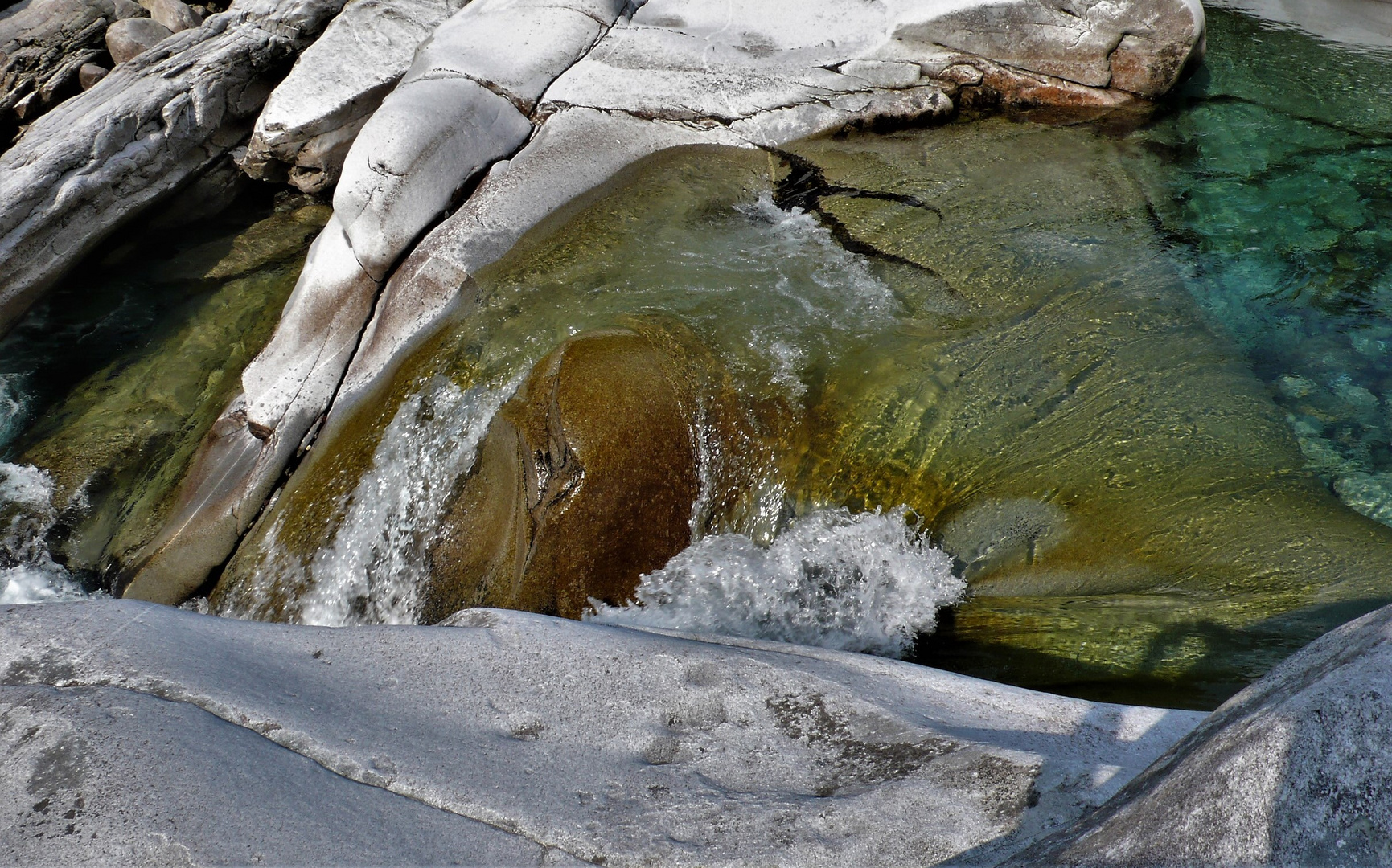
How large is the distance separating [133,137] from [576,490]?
457 cm

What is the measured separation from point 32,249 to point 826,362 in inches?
199

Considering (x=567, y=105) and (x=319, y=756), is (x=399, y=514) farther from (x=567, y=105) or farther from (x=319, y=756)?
(x=567, y=105)

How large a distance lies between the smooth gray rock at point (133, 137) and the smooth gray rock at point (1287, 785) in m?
6.49

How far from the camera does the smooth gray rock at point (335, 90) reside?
5633 mm

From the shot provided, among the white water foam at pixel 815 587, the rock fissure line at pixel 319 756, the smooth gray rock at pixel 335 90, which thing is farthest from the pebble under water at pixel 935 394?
the rock fissure line at pixel 319 756

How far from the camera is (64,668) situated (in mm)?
1916

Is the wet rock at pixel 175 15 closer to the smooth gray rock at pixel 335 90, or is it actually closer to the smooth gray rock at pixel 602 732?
the smooth gray rock at pixel 335 90

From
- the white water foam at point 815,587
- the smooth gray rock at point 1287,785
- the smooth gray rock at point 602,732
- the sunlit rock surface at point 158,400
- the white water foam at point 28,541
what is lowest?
the white water foam at point 28,541

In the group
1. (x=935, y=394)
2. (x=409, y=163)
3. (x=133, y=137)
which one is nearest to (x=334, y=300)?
(x=409, y=163)

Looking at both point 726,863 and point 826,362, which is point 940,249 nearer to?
point 826,362

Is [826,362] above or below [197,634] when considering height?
below

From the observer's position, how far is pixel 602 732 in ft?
6.82

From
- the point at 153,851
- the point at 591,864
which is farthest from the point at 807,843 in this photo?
the point at 153,851

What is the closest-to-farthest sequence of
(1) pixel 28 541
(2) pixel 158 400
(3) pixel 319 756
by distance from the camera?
(3) pixel 319 756, (1) pixel 28 541, (2) pixel 158 400
